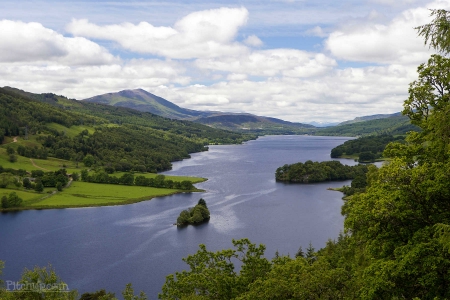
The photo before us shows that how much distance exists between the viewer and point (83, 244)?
86.2 m

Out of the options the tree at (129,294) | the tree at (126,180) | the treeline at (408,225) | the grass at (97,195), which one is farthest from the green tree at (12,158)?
the treeline at (408,225)

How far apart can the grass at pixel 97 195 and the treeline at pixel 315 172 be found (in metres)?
51.6

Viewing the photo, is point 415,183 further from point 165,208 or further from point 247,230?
point 165,208

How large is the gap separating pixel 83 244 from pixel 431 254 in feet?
272

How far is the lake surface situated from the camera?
7144cm

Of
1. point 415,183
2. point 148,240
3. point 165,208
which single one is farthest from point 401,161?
point 165,208

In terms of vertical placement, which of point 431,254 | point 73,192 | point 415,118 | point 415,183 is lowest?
point 73,192

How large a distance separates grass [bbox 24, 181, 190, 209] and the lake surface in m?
4.68

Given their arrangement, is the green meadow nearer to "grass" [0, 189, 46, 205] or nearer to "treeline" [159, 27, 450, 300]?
"grass" [0, 189, 46, 205]

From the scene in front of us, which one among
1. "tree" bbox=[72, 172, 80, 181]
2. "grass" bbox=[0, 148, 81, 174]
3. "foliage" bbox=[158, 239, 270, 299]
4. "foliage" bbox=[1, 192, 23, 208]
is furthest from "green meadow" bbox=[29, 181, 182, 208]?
"foliage" bbox=[158, 239, 270, 299]

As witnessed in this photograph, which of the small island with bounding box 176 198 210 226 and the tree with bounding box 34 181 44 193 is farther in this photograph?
the tree with bounding box 34 181 44 193

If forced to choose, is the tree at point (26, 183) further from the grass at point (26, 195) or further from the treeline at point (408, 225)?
the treeline at point (408, 225)

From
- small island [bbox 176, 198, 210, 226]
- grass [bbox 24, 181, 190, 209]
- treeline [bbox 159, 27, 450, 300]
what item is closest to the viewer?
treeline [bbox 159, 27, 450, 300]

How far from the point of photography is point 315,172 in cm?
16812
